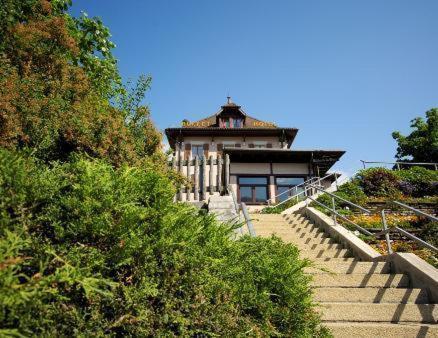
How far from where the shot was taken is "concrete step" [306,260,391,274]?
225 inches

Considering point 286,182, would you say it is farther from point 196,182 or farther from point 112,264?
point 112,264

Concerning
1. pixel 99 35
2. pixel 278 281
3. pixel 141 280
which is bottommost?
pixel 278 281

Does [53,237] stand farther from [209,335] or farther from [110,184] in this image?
[209,335]

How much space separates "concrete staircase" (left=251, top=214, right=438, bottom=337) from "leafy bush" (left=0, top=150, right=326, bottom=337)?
1.47 meters

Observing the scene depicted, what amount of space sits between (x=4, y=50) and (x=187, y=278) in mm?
7563

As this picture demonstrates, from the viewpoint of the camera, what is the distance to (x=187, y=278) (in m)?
2.20

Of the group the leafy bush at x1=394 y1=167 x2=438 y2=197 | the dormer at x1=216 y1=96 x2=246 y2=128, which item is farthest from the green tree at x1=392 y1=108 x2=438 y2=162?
the dormer at x1=216 y1=96 x2=246 y2=128

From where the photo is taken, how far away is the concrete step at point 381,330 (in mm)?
3990

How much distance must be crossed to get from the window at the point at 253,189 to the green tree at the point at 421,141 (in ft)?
71.4

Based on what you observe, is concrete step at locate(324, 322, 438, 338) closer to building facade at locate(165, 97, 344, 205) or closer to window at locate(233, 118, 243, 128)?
building facade at locate(165, 97, 344, 205)

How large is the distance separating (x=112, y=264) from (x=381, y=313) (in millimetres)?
4286

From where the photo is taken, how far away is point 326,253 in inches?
285

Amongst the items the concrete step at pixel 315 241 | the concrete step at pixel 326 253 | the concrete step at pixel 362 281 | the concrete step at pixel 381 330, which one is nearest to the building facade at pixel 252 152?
the concrete step at pixel 315 241

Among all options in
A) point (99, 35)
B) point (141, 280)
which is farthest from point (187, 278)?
point (99, 35)
